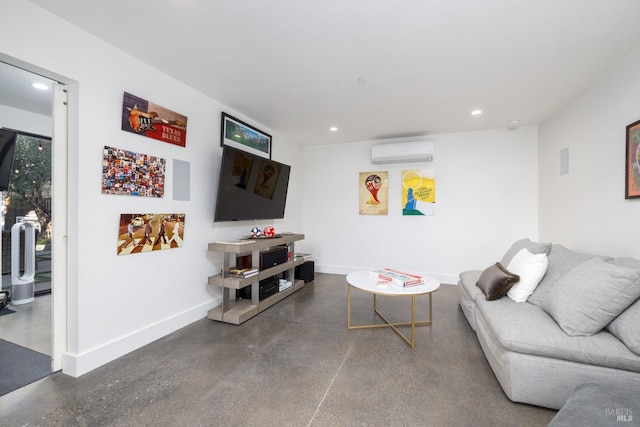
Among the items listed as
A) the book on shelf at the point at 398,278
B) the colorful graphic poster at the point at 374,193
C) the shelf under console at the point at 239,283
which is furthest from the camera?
the colorful graphic poster at the point at 374,193

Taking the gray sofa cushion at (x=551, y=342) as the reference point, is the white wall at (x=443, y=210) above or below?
above

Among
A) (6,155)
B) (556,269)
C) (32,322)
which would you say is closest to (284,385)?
(556,269)

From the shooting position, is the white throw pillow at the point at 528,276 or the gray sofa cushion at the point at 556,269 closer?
the gray sofa cushion at the point at 556,269

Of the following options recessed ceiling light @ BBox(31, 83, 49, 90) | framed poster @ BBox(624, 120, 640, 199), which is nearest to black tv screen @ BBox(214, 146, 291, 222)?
recessed ceiling light @ BBox(31, 83, 49, 90)

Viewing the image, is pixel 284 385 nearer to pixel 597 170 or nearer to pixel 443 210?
pixel 597 170

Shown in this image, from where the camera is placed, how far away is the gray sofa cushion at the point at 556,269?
2.16 metres

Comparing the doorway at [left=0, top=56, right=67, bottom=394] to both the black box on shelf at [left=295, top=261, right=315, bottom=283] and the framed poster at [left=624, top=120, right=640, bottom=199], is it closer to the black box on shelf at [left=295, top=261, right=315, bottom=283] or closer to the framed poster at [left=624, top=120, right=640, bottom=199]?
the black box on shelf at [left=295, top=261, right=315, bottom=283]

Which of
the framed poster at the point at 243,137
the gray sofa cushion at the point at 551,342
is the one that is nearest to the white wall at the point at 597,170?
the gray sofa cushion at the point at 551,342

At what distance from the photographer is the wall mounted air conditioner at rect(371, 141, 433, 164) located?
429 cm

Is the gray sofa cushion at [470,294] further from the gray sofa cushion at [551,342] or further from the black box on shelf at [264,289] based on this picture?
the black box on shelf at [264,289]

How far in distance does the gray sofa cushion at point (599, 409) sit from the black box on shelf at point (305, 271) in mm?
3517

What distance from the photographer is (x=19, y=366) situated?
203cm

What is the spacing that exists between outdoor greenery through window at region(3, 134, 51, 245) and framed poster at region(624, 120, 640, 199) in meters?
6.54

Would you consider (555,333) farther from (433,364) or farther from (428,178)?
(428,178)
